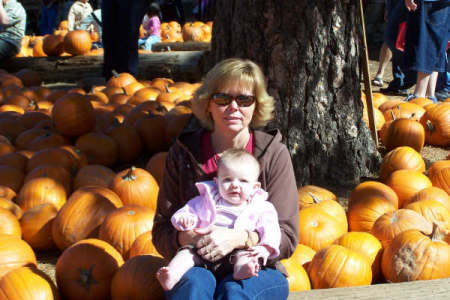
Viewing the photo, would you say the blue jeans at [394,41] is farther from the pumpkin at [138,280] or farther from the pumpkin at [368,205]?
the pumpkin at [138,280]

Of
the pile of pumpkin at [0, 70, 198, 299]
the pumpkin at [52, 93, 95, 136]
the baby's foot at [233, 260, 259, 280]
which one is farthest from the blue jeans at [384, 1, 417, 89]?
the baby's foot at [233, 260, 259, 280]

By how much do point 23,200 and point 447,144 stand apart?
13.4 ft

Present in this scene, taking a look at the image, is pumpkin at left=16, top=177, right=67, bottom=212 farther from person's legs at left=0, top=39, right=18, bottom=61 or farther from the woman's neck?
person's legs at left=0, top=39, right=18, bottom=61

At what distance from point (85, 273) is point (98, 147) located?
199 cm

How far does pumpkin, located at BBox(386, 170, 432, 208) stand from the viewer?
12.8 ft

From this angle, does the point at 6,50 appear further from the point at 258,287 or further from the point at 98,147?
the point at 258,287

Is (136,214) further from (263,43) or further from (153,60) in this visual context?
(153,60)

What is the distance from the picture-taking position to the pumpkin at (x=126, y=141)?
480 centimetres

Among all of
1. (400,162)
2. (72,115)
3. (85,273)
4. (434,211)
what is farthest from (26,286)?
(400,162)

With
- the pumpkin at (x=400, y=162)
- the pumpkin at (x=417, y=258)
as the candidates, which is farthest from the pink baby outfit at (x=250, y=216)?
the pumpkin at (x=400, y=162)

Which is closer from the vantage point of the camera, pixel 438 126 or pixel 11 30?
pixel 438 126

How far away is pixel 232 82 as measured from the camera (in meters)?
2.50

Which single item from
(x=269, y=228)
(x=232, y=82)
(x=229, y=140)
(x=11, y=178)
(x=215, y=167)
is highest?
(x=232, y=82)

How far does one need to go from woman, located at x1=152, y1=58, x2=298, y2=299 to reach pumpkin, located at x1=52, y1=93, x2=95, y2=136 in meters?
2.25
